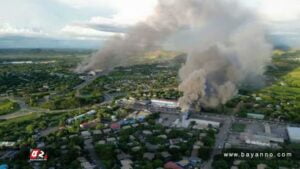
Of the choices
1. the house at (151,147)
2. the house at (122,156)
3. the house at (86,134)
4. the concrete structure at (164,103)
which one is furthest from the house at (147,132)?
the concrete structure at (164,103)

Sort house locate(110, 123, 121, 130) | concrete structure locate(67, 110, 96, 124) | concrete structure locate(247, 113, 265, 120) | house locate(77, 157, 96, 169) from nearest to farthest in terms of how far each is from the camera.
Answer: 1. house locate(77, 157, 96, 169)
2. house locate(110, 123, 121, 130)
3. concrete structure locate(67, 110, 96, 124)
4. concrete structure locate(247, 113, 265, 120)

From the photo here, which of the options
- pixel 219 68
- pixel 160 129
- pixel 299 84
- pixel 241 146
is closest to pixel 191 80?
pixel 219 68

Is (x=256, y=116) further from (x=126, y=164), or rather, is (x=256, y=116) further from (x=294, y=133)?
(x=126, y=164)

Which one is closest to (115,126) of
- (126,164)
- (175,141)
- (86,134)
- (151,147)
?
(86,134)

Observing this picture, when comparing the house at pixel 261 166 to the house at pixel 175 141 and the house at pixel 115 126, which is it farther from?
the house at pixel 115 126

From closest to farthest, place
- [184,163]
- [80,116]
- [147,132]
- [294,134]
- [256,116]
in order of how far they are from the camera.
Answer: [184,163] < [147,132] < [294,134] < [80,116] < [256,116]

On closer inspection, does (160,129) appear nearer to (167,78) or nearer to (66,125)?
(66,125)

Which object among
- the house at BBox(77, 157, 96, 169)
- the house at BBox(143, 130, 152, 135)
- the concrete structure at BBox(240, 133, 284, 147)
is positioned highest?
the concrete structure at BBox(240, 133, 284, 147)

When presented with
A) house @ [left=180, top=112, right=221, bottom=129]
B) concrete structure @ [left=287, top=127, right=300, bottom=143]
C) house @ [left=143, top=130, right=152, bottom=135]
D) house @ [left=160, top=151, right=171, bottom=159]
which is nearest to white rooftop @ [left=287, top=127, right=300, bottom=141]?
concrete structure @ [left=287, top=127, right=300, bottom=143]

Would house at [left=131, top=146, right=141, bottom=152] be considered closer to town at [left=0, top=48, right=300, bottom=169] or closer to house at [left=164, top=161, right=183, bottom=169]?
town at [left=0, top=48, right=300, bottom=169]
